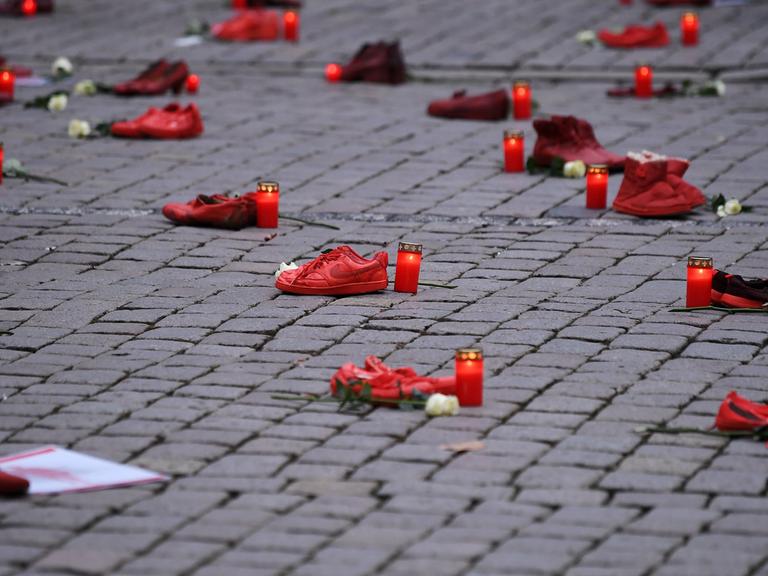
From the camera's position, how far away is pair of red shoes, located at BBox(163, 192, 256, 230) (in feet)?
27.3

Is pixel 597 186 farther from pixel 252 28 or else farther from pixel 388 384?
pixel 252 28

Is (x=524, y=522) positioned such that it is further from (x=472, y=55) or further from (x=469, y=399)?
(x=472, y=55)

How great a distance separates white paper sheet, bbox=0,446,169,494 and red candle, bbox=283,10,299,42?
9452 mm

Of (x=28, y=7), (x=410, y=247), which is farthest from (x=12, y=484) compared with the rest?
(x=28, y=7)

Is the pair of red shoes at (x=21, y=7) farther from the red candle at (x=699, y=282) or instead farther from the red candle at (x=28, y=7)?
the red candle at (x=699, y=282)

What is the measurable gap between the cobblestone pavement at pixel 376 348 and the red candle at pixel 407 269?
104 mm

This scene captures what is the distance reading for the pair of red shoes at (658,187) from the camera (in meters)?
8.53

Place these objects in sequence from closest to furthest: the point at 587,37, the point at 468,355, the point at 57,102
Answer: the point at 468,355
the point at 57,102
the point at 587,37

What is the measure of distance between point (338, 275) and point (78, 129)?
4.15m

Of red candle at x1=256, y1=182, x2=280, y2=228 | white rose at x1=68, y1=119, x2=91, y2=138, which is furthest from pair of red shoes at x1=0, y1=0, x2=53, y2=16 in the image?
red candle at x1=256, y1=182, x2=280, y2=228

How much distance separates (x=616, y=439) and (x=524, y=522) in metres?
0.81

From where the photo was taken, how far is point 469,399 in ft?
18.7

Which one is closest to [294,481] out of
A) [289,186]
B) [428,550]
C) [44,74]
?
[428,550]

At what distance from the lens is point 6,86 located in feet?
38.8
